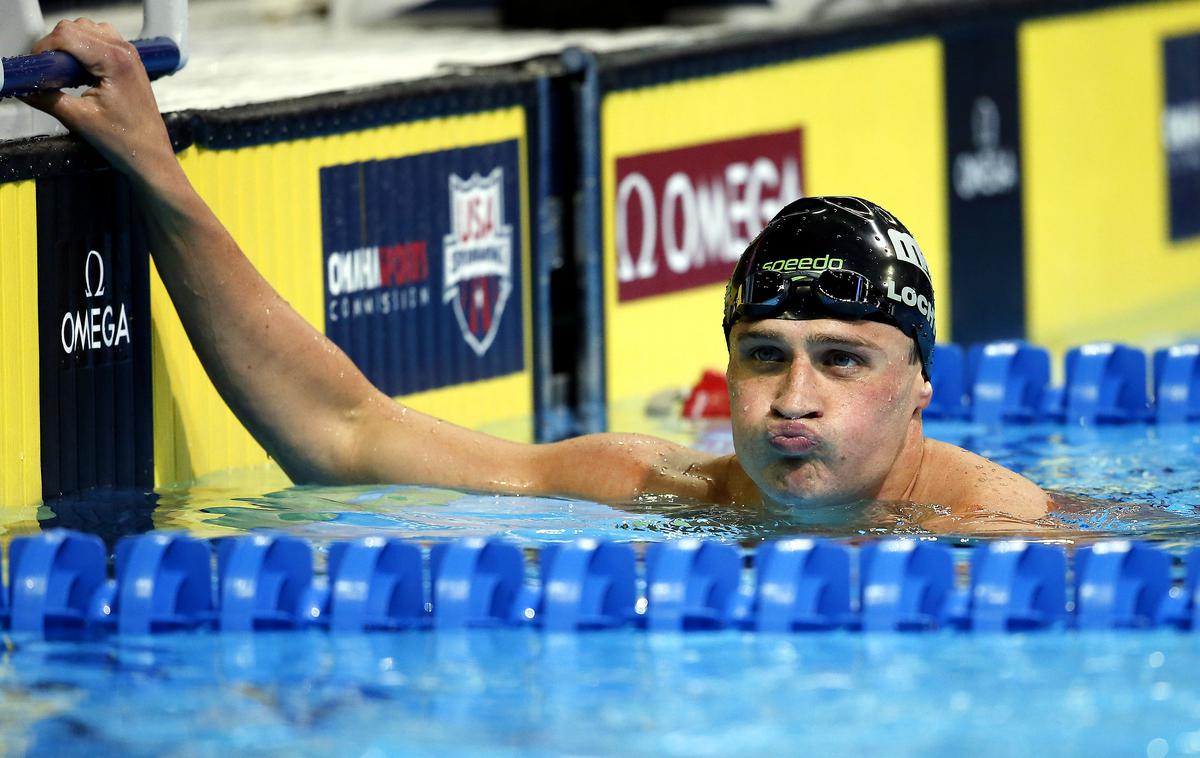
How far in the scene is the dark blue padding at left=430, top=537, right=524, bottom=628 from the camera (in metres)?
3.58

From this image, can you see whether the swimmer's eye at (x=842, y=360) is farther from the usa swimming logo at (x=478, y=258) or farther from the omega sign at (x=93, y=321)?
the usa swimming logo at (x=478, y=258)

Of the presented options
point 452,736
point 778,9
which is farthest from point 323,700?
point 778,9

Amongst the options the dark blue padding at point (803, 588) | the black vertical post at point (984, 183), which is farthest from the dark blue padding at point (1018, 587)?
the black vertical post at point (984, 183)

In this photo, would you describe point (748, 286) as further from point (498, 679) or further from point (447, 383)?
point (447, 383)

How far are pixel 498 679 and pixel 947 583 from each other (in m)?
0.80

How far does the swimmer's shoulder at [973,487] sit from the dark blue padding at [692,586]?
23.4 inches

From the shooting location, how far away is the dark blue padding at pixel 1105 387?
589cm

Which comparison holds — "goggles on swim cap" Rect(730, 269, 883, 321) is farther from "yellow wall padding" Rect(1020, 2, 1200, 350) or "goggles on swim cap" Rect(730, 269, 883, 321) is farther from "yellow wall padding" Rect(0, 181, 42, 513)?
"yellow wall padding" Rect(1020, 2, 1200, 350)

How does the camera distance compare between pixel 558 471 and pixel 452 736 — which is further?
pixel 558 471

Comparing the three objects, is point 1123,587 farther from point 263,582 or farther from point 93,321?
point 93,321

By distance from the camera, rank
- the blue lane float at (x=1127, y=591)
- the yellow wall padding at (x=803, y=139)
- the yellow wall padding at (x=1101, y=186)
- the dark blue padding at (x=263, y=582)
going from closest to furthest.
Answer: the blue lane float at (x=1127, y=591)
the dark blue padding at (x=263, y=582)
the yellow wall padding at (x=803, y=139)
the yellow wall padding at (x=1101, y=186)

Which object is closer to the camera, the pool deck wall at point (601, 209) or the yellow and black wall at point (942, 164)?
the pool deck wall at point (601, 209)

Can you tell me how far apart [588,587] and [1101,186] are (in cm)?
536

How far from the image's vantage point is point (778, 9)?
7699mm
